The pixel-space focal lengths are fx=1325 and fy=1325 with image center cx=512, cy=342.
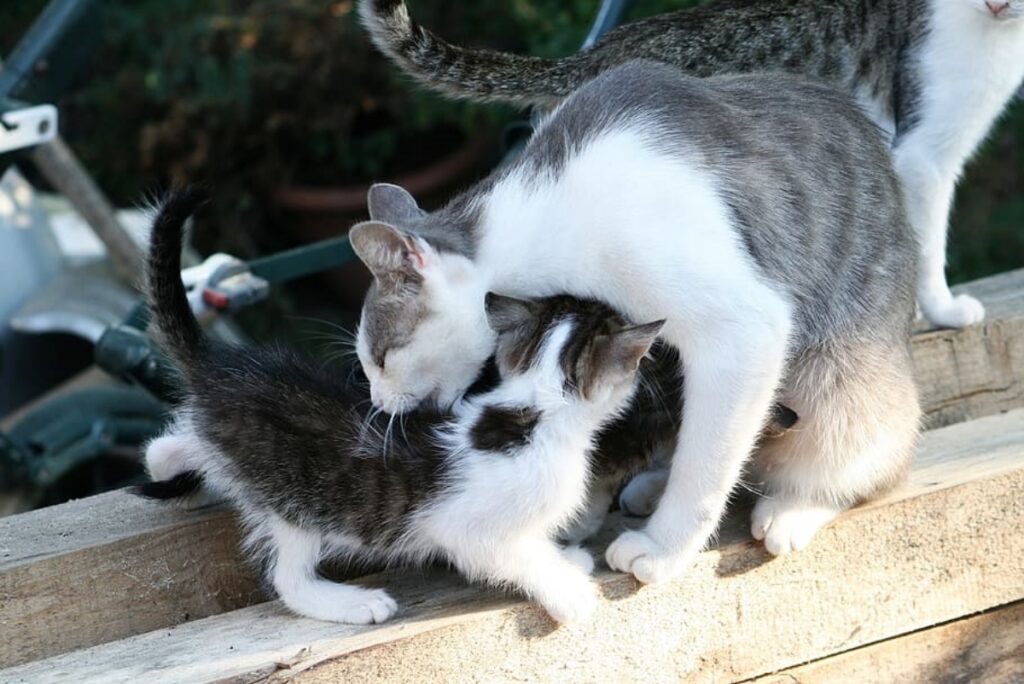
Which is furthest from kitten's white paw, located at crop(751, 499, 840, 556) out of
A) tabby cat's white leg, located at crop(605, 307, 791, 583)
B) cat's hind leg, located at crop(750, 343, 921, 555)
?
tabby cat's white leg, located at crop(605, 307, 791, 583)

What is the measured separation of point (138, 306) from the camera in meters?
2.84

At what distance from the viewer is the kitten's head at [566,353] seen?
1.97 meters

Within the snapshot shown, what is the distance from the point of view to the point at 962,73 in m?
2.54

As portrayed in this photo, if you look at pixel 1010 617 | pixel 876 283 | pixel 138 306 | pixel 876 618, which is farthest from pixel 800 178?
pixel 138 306

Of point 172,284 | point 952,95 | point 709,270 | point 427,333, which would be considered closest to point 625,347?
point 709,270

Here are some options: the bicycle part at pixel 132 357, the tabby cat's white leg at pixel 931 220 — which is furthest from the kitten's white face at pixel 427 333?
the tabby cat's white leg at pixel 931 220

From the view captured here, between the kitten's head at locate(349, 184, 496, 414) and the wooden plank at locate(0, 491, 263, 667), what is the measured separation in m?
0.42

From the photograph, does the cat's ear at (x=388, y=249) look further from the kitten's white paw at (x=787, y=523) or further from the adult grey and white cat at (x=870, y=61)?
the kitten's white paw at (x=787, y=523)

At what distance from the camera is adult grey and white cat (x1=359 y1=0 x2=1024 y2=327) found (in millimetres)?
2520

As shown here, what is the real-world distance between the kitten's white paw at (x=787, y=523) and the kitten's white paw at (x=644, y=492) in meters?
0.20

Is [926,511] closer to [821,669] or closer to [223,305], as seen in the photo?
[821,669]

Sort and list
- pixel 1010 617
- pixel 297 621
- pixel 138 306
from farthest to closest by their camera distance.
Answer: pixel 138 306, pixel 1010 617, pixel 297 621

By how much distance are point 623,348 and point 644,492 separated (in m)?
0.52

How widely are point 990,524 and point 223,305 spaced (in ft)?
5.07
